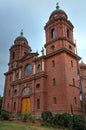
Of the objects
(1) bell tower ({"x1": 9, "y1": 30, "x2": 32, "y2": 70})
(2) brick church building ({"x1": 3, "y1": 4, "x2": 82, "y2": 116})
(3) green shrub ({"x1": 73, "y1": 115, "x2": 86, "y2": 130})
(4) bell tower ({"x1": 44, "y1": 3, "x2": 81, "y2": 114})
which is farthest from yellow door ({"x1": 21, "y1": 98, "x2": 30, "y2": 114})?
(3) green shrub ({"x1": 73, "y1": 115, "x2": 86, "y2": 130})

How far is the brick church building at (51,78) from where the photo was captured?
Answer: 97.0ft

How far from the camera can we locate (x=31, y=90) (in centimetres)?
3444

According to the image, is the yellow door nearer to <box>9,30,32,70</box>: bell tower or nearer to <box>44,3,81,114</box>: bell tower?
<box>44,3,81,114</box>: bell tower

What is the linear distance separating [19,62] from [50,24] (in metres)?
12.7

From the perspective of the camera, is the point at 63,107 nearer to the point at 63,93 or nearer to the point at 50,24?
the point at 63,93

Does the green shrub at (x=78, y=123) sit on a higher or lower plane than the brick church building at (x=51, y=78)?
lower

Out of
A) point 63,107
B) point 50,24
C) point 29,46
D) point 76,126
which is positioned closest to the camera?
point 76,126

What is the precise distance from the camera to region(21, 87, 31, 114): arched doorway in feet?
111

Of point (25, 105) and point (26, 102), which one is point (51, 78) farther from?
point (25, 105)

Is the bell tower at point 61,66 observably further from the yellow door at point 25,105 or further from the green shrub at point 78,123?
the yellow door at point 25,105

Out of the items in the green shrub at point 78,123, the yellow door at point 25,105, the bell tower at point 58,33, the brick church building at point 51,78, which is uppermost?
the bell tower at point 58,33

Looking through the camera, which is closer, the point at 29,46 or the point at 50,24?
the point at 50,24

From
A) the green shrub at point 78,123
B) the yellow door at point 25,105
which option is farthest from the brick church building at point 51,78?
the green shrub at point 78,123

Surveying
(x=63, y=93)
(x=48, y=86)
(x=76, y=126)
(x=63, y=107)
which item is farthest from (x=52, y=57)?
(x=76, y=126)
